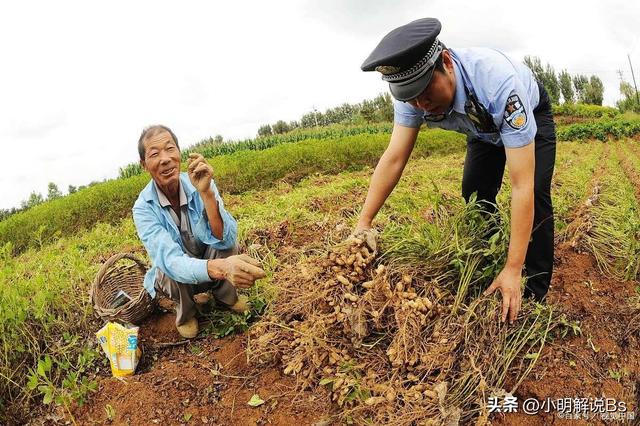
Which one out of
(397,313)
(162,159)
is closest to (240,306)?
(162,159)

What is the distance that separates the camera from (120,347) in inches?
99.4

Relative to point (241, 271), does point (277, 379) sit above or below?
below

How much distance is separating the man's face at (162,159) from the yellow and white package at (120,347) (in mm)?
787

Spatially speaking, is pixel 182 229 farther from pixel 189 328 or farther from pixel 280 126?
pixel 280 126

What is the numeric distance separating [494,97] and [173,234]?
1767mm

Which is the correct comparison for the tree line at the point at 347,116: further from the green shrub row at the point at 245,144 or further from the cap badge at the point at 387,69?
the cap badge at the point at 387,69

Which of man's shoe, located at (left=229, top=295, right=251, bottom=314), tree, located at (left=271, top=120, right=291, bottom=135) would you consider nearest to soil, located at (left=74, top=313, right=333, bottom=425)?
man's shoe, located at (left=229, top=295, right=251, bottom=314)

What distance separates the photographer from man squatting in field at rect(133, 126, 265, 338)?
2412 millimetres

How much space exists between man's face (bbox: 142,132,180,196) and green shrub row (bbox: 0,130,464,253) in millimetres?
6786

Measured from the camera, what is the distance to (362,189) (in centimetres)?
705

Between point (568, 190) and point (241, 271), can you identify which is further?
point (568, 190)

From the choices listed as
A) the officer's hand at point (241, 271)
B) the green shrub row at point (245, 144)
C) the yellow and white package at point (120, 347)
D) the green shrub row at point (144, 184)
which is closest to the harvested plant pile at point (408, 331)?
the officer's hand at point (241, 271)

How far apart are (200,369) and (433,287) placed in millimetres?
1254

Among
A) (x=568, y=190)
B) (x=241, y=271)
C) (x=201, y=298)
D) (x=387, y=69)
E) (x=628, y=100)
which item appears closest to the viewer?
(x=387, y=69)
